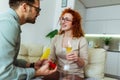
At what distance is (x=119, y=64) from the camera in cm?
443

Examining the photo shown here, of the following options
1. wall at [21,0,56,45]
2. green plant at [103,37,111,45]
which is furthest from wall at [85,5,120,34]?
wall at [21,0,56,45]

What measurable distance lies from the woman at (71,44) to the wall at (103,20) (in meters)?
2.86

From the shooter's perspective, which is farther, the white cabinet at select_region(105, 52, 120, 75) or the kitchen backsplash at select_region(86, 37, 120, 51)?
the kitchen backsplash at select_region(86, 37, 120, 51)

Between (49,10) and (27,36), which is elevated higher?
(49,10)

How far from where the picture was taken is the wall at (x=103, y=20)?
183 inches

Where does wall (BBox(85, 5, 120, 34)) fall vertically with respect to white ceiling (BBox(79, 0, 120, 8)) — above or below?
below

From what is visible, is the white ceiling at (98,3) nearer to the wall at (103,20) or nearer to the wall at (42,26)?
the wall at (103,20)

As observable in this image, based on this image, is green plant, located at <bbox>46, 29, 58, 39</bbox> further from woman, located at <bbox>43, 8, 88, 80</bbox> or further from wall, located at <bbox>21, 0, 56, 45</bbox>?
woman, located at <bbox>43, 8, 88, 80</bbox>

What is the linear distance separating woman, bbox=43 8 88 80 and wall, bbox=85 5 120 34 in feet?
9.38

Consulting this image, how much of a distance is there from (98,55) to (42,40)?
8.81 feet

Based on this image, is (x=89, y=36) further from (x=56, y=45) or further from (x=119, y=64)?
(x=56, y=45)

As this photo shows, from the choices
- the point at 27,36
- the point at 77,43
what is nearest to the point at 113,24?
the point at 27,36

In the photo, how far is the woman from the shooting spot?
1.81 meters

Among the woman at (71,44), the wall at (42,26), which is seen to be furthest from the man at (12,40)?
the wall at (42,26)
